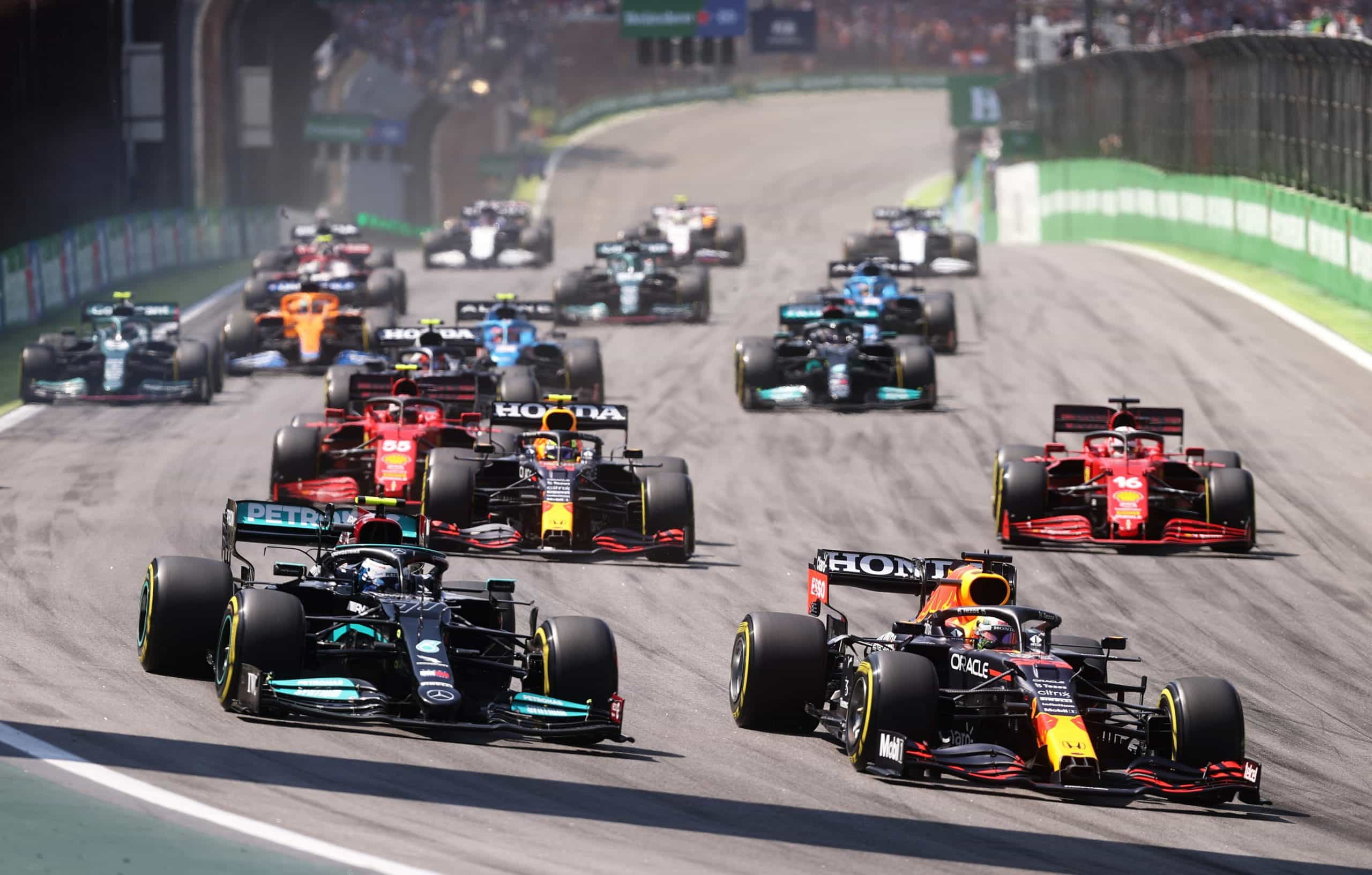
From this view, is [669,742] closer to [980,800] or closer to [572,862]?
[980,800]

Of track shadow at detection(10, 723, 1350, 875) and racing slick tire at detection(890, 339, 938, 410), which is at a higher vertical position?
racing slick tire at detection(890, 339, 938, 410)

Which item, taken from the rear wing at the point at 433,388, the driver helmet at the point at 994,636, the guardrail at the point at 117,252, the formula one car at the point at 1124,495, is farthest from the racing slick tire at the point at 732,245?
the driver helmet at the point at 994,636

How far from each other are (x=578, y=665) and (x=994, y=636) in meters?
2.51

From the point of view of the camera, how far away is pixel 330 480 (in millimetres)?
22453

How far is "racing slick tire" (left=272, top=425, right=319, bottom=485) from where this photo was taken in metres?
22.4

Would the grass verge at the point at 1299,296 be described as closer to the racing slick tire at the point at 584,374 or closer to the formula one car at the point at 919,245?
the formula one car at the point at 919,245

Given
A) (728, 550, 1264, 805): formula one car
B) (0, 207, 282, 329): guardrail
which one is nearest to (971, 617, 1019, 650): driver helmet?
(728, 550, 1264, 805): formula one car

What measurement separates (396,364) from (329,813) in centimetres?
1518

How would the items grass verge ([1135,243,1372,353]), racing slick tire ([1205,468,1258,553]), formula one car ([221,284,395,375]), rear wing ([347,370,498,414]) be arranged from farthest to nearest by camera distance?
grass verge ([1135,243,1372,353]) < formula one car ([221,284,395,375]) < rear wing ([347,370,498,414]) < racing slick tire ([1205,468,1258,553])

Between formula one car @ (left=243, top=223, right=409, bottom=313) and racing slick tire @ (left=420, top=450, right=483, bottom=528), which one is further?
formula one car @ (left=243, top=223, right=409, bottom=313)

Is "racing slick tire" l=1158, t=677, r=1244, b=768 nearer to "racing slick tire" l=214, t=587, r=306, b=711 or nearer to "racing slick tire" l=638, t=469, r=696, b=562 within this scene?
"racing slick tire" l=214, t=587, r=306, b=711

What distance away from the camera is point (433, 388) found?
25.0 metres

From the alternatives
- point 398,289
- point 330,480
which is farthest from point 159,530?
point 398,289

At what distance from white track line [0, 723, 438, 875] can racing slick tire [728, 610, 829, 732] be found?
13.4 ft
